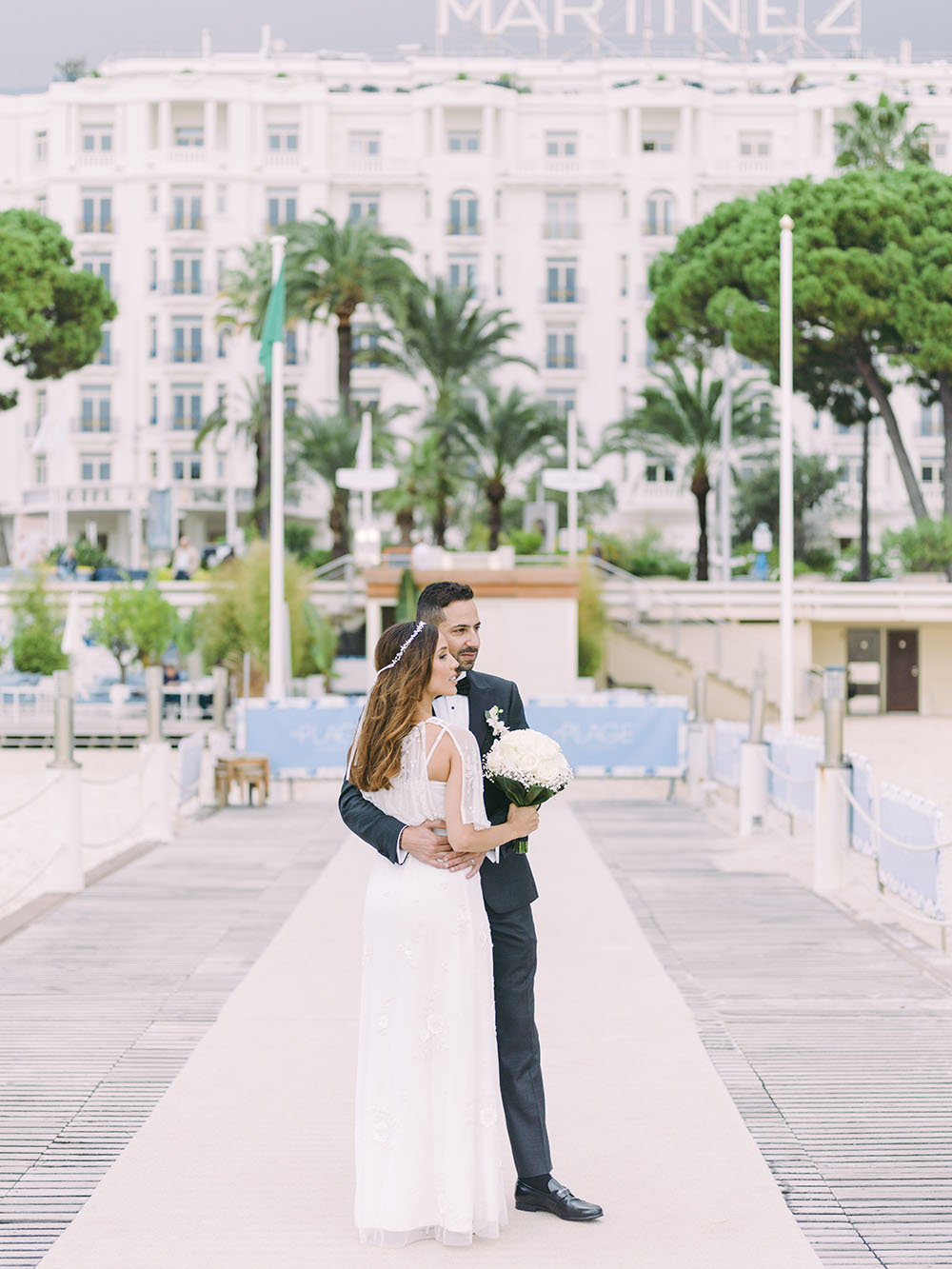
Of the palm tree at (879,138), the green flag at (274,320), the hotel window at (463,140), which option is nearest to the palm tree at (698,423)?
the palm tree at (879,138)

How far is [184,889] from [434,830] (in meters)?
7.96

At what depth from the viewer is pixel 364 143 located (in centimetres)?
7619

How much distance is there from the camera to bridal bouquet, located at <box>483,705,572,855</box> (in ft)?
16.0

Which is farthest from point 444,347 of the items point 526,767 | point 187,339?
point 526,767

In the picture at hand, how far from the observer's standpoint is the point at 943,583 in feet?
147

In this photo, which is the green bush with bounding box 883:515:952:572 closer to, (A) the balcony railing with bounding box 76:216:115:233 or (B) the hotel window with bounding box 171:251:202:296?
(B) the hotel window with bounding box 171:251:202:296

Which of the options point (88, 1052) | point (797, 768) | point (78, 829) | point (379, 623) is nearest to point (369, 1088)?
point (88, 1052)

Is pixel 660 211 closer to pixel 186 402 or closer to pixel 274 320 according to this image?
pixel 186 402

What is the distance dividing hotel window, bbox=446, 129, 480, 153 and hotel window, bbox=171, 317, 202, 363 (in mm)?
13261

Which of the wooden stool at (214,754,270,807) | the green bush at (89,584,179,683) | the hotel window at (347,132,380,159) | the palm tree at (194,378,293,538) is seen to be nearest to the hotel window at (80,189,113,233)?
the hotel window at (347,132,380,159)

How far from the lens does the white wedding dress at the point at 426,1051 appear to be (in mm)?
4758

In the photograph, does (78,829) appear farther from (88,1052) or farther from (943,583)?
(943,583)

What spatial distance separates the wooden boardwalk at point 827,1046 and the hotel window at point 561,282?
211ft

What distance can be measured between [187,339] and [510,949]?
234ft
